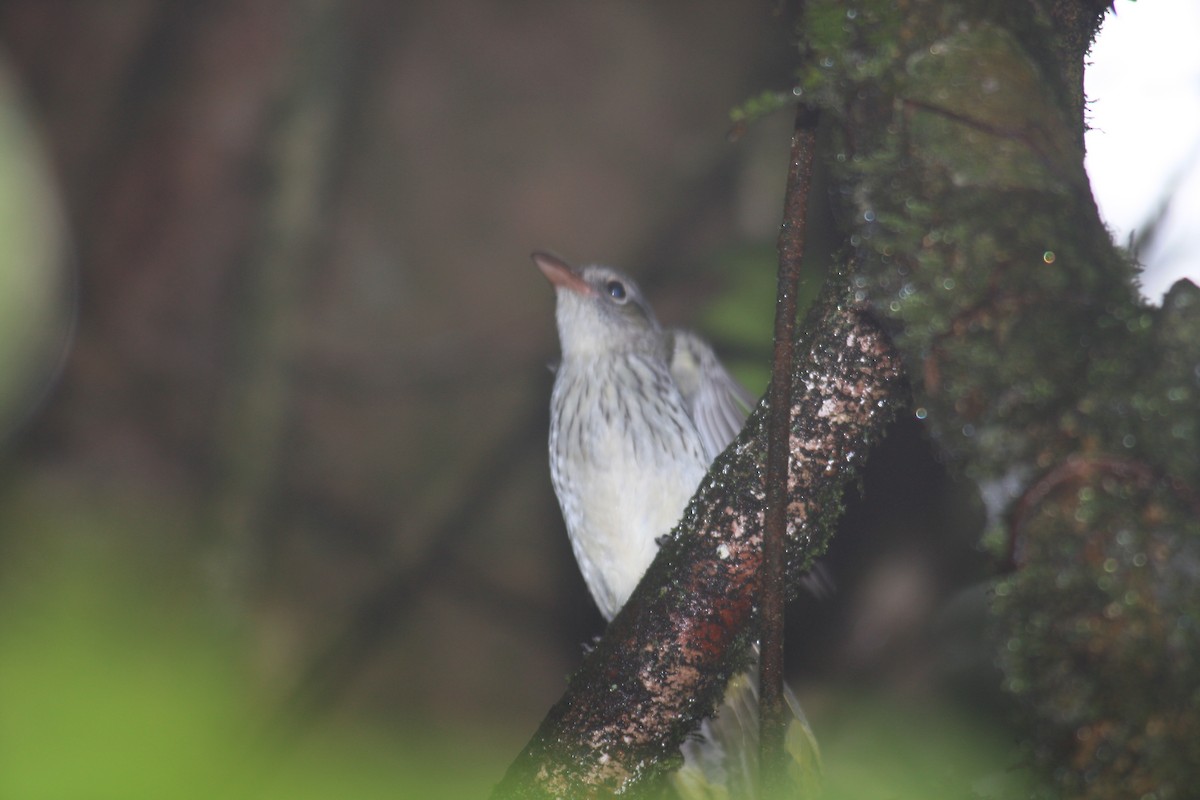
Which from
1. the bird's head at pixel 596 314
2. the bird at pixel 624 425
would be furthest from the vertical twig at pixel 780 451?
the bird's head at pixel 596 314

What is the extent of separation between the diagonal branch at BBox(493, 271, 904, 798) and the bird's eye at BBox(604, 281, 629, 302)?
2.30 m

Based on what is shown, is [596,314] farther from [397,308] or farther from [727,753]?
[397,308]

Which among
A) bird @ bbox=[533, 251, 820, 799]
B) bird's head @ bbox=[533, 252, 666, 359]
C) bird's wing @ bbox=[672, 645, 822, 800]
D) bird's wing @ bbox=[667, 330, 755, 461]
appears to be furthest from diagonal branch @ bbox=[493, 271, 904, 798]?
bird's head @ bbox=[533, 252, 666, 359]

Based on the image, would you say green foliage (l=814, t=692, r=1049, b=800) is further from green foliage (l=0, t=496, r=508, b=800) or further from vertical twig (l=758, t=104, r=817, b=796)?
green foliage (l=0, t=496, r=508, b=800)

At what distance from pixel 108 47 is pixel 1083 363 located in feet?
20.0

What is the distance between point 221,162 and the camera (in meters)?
5.61

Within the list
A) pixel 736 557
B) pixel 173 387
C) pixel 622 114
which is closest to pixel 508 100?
pixel 622 114

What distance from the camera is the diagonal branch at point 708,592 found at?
6.58 feet

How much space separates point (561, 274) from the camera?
4.35 meters

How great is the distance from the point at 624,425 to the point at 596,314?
638 mm

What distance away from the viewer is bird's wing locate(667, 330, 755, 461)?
403 cm

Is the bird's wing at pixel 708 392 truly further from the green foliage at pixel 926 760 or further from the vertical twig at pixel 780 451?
the vertical twig at pixel 780 451

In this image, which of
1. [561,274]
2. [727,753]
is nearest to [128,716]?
[727,753]

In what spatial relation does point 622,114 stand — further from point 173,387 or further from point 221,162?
point 173,387
